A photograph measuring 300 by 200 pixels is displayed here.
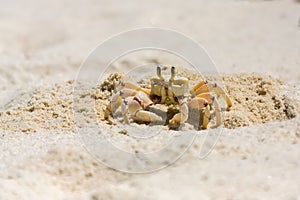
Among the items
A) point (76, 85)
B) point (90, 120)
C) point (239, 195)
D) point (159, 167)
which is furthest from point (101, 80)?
point (239, 195)

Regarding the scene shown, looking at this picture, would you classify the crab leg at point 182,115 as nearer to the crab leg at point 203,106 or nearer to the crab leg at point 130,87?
the crab leg at point 203,106

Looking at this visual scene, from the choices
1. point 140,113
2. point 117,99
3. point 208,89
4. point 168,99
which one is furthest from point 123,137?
point 208,89

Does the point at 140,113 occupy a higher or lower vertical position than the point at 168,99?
lower

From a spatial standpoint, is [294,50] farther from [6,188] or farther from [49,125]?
[6,188]

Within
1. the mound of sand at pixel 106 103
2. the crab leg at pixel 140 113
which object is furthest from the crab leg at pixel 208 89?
the crab leg at pixel 140 113

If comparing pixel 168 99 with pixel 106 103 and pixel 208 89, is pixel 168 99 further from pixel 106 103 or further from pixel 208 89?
pixel 106 103

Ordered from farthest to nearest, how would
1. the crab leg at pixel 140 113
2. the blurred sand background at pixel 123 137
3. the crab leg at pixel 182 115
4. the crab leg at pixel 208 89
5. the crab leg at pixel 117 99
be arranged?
the crab leg at pixel 208 89 < the crab leg at pixel 117 99 < the crab leg at pixel 140 113 < the crab leg at pixel 182 115 < the blurred sand background at pixel 123 137
